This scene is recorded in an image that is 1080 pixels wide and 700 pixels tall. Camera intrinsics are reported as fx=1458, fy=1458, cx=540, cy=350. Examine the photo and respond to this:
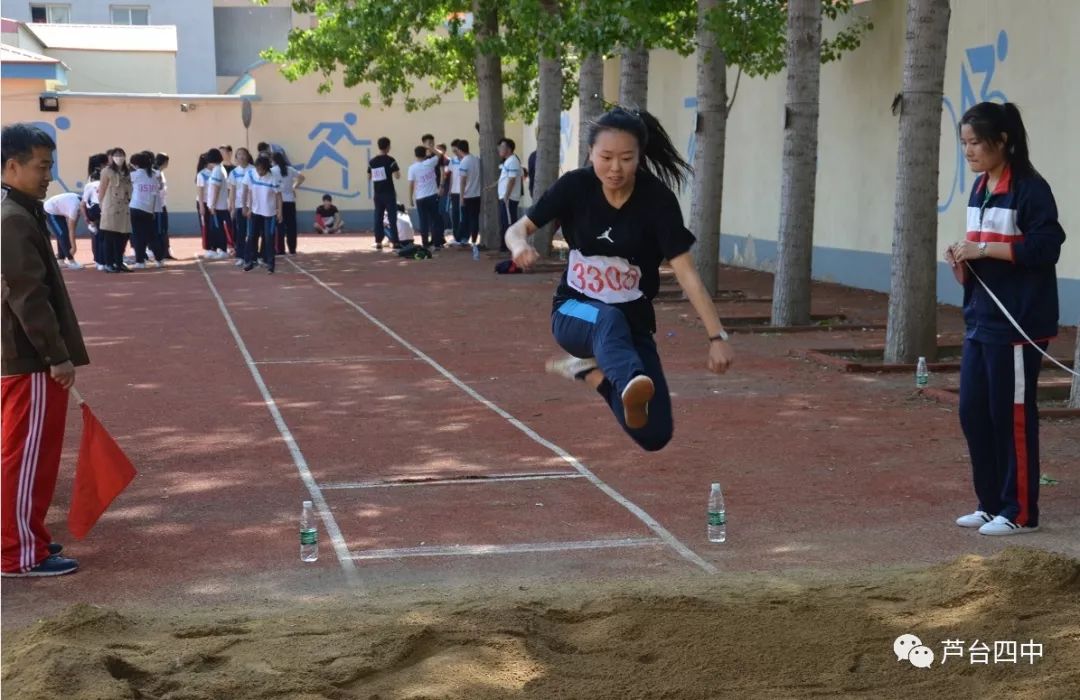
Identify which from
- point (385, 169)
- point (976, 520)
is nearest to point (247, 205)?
point (385, 169)

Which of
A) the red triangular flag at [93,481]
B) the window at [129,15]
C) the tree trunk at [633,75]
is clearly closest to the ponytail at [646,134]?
the red triangular flag at [93,481]

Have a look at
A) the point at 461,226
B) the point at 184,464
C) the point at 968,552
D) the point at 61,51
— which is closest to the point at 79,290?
the point at 461,226

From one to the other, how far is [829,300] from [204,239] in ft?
51.4

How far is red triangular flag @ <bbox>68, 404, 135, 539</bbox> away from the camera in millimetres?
7496

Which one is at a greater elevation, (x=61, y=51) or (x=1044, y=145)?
(x=61, y=51)

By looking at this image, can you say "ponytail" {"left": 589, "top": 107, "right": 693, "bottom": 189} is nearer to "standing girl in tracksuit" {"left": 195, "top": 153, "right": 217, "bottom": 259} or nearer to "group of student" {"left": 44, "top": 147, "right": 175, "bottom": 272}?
"group of student" {"left": 44, "top": 147, "right": 175, "bottom": 272}

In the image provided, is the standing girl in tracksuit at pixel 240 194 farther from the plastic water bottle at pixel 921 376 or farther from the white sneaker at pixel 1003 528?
the white sneaker at pixel 1003 528

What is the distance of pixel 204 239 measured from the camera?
30.8 metres

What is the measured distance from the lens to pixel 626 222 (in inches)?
259

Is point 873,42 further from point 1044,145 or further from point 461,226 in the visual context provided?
point 461,226

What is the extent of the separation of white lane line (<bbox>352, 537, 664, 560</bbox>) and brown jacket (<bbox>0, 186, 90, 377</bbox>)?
184cm

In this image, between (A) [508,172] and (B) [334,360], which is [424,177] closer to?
(A) [508,172]

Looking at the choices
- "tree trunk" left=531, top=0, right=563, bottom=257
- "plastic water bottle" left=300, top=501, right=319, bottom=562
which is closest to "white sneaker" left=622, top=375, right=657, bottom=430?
"plastic water bottle" left=300, top=501, right=319, bottom=562

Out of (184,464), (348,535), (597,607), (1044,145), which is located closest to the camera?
(597,607)
